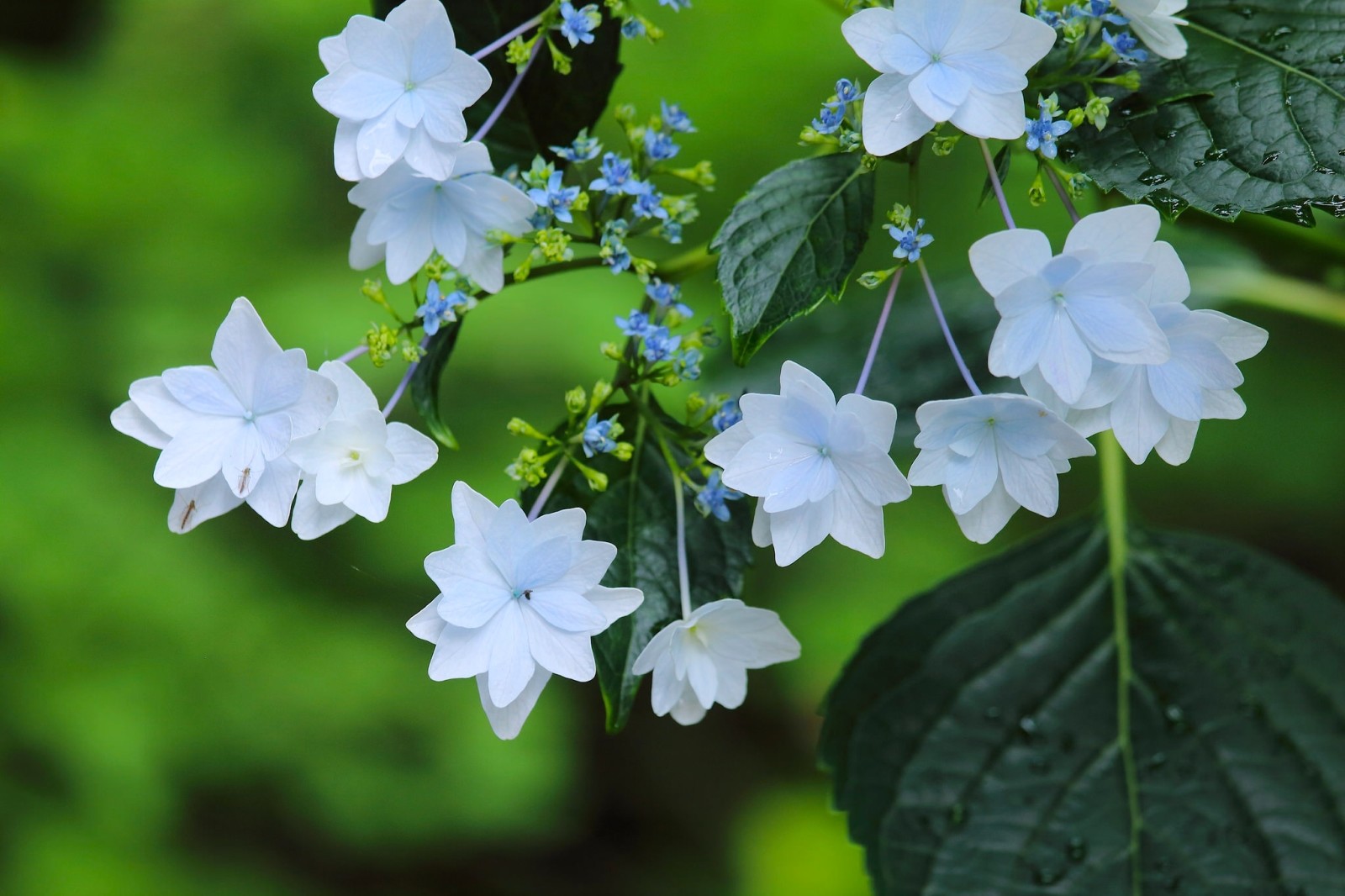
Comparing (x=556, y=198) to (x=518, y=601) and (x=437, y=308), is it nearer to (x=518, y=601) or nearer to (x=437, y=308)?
(x=437, y=308)

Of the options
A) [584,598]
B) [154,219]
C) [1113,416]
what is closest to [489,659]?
[584,598]

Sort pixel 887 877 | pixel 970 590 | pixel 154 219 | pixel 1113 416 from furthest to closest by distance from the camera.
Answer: pixel 154 219
pixel 970 590
pixel 887 877
pixel 1113 416

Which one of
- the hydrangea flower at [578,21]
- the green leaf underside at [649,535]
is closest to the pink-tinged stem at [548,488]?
the green leaf underside at [649,535]

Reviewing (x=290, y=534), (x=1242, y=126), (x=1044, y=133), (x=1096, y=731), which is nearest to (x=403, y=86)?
(x=1044, y=133)

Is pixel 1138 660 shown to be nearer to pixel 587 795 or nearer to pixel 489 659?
pixel 489 659

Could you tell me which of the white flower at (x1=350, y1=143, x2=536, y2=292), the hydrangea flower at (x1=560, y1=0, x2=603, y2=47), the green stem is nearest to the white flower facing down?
the white flower at (x1=350, y1=143, x2=536, y2=292)

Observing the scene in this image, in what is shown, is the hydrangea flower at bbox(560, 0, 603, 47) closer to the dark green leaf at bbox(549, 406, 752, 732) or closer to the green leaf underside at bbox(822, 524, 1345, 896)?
the dark green leaf at bbox(549, 406, 752, 732)
